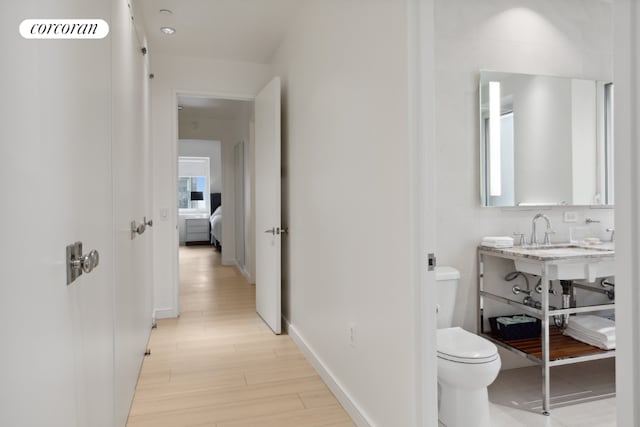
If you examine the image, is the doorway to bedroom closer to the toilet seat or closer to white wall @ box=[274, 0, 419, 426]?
white wall @ box=[274, 0, 419, 426]

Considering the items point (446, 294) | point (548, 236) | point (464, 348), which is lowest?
point (464, 348)

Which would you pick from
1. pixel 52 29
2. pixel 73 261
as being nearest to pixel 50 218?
pixel 73 261

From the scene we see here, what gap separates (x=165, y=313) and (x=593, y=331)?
3.52 m

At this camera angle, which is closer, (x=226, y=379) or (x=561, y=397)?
(x=561, y=397)

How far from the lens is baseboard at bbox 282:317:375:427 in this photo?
2.10m

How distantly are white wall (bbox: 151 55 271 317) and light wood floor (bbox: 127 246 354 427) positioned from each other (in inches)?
15.0

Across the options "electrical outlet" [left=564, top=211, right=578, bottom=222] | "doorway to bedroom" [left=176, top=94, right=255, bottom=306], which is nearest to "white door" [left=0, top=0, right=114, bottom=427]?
"electrical outlet" [left=564, top=211, right=578, bottom=222]

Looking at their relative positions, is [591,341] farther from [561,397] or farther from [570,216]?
[570,216]

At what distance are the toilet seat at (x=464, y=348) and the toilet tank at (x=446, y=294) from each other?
8.8 inches

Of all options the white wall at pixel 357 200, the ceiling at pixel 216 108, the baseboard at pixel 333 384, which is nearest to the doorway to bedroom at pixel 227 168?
the ceiling at pixel 216 108

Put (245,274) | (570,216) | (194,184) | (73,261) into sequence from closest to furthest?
(73,261) < (570,216) < (245,274) < (194,184)

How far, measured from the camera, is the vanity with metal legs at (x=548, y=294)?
2326 mm

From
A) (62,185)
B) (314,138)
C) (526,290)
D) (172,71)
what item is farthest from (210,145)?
(62,185)

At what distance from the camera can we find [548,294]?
7.99 ft
